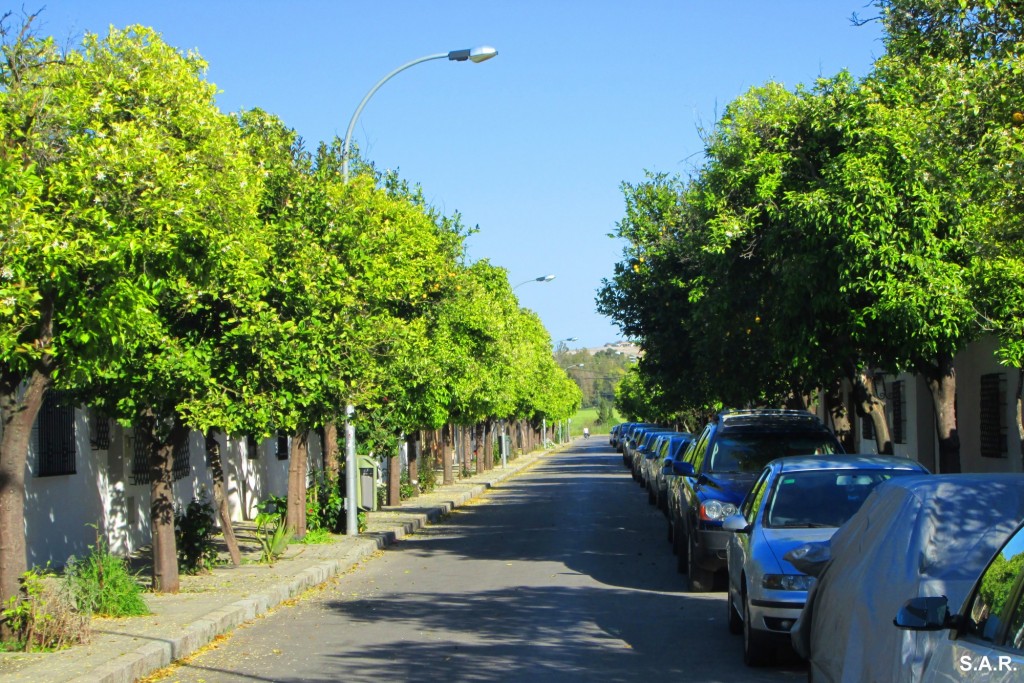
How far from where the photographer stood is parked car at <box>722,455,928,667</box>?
8.84 meters

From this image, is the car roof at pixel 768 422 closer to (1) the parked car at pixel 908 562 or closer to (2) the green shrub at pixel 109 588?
(2) the green shrub at pixel 109 588

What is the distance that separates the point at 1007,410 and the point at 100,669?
15.5m

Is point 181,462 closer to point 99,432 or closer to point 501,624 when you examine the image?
point 99,432

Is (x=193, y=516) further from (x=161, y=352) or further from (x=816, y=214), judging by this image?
(x=816, y=214)

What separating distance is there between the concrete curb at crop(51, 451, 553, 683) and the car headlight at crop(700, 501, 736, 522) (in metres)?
4.92

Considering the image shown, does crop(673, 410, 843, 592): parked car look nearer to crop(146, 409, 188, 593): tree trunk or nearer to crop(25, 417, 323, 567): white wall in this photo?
crop(146, 409, 188, 593): tree trunk

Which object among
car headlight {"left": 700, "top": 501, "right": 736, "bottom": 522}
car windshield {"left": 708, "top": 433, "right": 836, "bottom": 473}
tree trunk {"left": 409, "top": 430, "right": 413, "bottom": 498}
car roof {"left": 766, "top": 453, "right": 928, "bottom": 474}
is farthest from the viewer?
tree trunk {"left": 409, "top": 430, "right": 413, "bottom": 498}

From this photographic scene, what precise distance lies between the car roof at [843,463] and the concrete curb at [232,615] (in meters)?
5.37

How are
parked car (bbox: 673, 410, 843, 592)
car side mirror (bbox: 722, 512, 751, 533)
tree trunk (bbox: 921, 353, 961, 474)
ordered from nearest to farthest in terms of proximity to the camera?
1. car side mirror (bbox: 722, 512, 751, 533)
2. parked car (bbox: 673, 410, 843, 592)
3. tree trunk (bbox: 921, 353, 961, 474)

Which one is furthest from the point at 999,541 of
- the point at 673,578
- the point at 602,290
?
the point at 602,290

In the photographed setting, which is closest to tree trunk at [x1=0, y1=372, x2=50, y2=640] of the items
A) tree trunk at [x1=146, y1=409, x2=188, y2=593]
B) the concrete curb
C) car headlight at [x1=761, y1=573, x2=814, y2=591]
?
the concrete curb

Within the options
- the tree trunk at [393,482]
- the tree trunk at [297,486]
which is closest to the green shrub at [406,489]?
the tree trunk at [393,482]

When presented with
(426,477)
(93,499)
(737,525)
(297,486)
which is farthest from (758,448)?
(426,477)

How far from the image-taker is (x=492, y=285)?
129 feet
